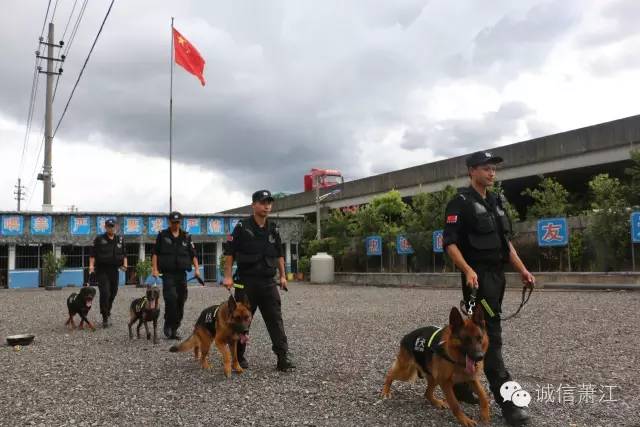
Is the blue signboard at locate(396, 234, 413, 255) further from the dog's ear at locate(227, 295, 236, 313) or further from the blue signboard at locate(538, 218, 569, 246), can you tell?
the dog's ear at locate(227, 295, 236, 313)

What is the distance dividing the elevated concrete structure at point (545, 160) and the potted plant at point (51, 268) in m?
19.4

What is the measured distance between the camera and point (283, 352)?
5.83 m

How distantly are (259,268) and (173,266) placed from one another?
114 inches

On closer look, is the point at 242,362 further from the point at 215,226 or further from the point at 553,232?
the point at 215,226

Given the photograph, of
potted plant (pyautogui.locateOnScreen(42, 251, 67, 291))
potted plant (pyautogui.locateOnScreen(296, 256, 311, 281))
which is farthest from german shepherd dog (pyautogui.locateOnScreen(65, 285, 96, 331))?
potted plant (pyautogui.locateOnScreen(296, 256, 311, 281))

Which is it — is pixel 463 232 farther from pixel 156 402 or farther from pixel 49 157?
pixel 49 157

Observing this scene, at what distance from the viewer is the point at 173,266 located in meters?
8.28

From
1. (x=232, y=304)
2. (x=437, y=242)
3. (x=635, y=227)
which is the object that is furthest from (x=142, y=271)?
(x=232, y=304)

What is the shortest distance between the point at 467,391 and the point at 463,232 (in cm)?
139

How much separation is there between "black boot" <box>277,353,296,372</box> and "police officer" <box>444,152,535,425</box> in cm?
214

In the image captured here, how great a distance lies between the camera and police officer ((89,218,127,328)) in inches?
387

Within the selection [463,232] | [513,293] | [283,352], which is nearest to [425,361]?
[463,232]

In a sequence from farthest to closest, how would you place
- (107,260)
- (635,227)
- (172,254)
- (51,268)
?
(51,268)
(635,227)
(107,260)
(172,254)

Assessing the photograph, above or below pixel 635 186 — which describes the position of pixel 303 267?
below
